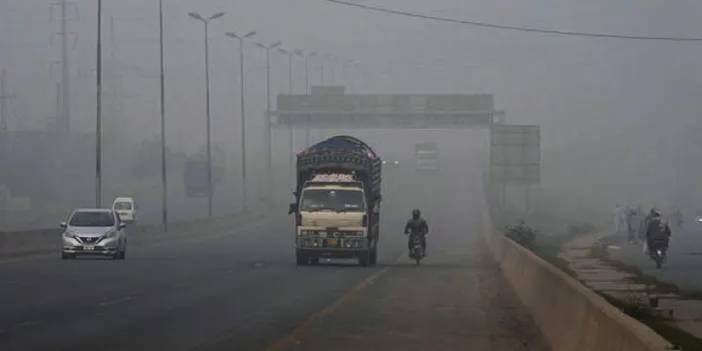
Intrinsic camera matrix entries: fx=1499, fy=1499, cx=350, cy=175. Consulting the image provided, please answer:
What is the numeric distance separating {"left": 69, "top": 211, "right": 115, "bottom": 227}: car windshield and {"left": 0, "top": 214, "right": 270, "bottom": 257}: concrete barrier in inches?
134

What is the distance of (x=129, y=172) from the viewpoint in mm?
155625

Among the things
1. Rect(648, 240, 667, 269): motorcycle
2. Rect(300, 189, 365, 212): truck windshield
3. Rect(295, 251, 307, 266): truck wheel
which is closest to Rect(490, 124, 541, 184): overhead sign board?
Rect(295, 251, 307, 266): truck wheel

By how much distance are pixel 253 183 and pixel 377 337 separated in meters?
144

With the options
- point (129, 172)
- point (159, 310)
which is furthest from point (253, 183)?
point (159, 310)

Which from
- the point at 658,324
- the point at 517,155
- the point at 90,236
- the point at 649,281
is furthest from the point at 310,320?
the point at 517,155

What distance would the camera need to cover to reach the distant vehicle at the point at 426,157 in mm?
143875

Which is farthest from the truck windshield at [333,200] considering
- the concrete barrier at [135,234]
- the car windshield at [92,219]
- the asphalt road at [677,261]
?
the concrete barrier at [135,234]

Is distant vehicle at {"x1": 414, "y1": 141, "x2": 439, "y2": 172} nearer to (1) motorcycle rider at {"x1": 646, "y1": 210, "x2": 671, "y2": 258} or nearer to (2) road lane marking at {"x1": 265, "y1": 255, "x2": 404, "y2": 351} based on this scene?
(1) motorcycle rider at {"x1": 646, "y1": 210, "x2": 671, "y2": 258}

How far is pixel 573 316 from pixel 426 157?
12862cm

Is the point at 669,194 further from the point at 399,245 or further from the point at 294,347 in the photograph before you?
the point at 294,347

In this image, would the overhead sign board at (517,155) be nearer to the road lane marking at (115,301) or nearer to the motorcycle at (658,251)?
the motorcycle at (658,251)

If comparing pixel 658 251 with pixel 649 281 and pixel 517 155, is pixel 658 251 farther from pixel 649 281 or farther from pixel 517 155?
pixel 517 155

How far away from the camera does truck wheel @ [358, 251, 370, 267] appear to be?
43125 millimetres

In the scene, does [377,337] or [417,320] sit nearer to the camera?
[377,337]
